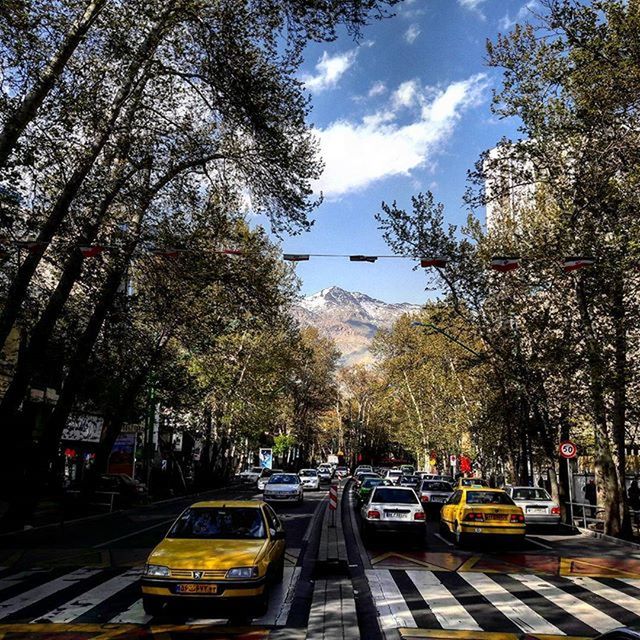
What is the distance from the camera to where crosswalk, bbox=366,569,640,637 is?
784 centimetres

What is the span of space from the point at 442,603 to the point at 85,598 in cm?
528

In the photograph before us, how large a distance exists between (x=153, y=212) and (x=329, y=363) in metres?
57.3

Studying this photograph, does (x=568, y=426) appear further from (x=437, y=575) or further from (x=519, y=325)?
(x=437, y=575)

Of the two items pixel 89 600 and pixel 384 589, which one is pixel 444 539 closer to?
pixel 384 589

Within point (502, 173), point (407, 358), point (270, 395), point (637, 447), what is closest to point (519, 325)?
point (502, 173)

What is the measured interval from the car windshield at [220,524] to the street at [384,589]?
41.2 inches

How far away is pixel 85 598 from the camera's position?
8984mm

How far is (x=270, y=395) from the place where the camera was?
44.3 metres

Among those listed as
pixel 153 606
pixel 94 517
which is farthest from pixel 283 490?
pixel 153 606

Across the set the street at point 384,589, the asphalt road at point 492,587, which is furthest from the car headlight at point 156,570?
the asphalt road at point 492,587

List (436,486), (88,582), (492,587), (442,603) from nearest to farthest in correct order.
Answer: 1. (442,603)
2. (88,582)
3. (492,587)
4. (436,486)

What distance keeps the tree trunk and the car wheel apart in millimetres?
9042

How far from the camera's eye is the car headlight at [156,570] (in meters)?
7.52

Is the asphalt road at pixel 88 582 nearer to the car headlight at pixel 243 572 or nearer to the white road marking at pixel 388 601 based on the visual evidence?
the car headlight at pixel 243 572
